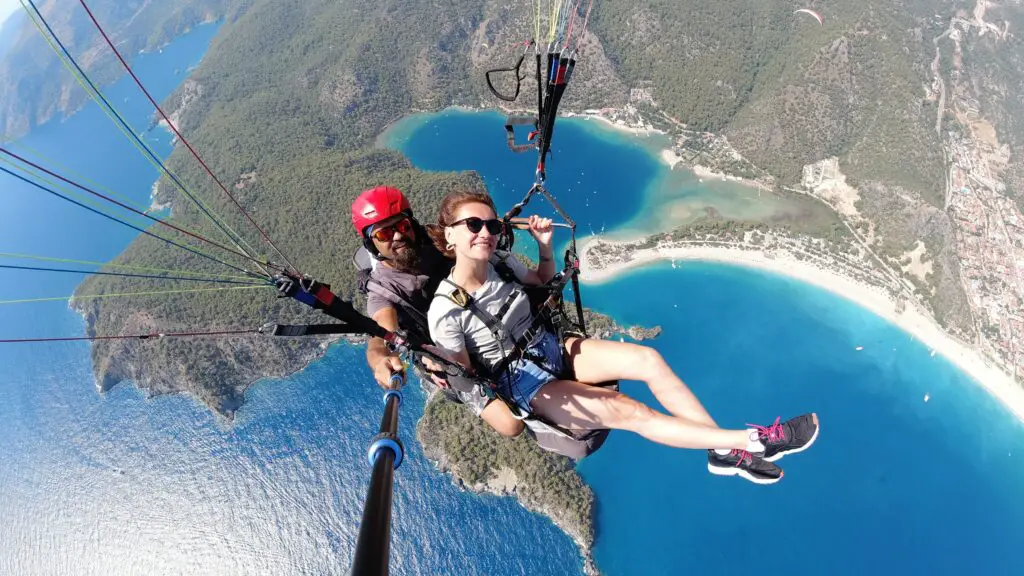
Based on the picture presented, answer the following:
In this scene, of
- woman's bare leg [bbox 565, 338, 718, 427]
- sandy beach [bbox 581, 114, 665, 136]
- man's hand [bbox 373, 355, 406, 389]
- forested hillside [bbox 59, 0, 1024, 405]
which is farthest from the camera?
sandy beach [bbox 581, 114, 665, 136]

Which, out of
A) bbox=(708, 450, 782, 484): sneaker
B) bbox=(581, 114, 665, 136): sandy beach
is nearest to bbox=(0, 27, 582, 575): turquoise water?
bbox=(708, 450, 782, 484): sneaker

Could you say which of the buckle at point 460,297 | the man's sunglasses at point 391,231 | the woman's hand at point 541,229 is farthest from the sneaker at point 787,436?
the man's sunglasses at point 391,231

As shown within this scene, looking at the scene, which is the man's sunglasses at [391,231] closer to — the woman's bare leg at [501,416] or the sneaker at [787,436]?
the woman's bare leg at [501,416]

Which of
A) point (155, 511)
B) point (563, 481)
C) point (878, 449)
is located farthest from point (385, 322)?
point (155, 511)

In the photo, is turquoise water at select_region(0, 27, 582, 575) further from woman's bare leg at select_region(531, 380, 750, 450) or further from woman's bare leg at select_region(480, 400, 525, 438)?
woman's bare leg at select_region(531, 380, 750, 450)

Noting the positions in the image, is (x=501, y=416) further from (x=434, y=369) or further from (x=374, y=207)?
(x=374, y=207)

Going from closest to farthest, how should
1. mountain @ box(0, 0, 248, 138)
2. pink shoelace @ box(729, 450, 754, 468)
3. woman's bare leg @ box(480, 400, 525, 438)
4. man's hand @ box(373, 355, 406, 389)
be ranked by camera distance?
1. man's hand @ box(373, 355, 406, 389)
2. pink shoelace @ box(729, 450, 754, 468)
3. woman's bare leg @ box(480, 400, 525, 438)
4. mountain @ box(0, 0, 248, 138)

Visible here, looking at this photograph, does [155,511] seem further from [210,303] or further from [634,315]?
[634,315]
